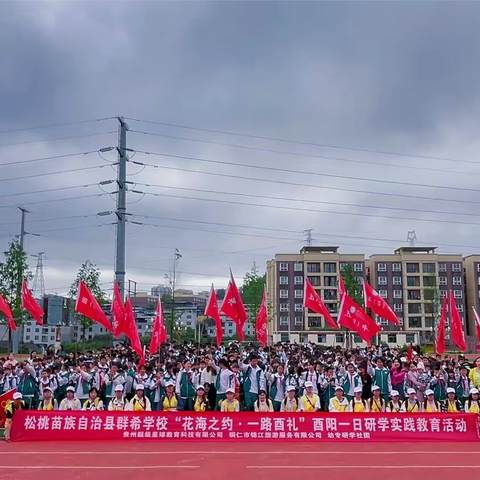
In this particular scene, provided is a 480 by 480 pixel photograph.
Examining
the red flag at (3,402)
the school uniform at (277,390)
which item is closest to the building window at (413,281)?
the school uniform at (277,390)

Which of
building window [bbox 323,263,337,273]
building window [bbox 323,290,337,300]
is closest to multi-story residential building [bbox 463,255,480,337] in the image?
building window [bbox 323,290,337,300]

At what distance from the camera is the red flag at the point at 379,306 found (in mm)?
21748

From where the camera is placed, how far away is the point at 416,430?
13.0 metres

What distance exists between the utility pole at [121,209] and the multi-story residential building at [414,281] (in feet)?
188

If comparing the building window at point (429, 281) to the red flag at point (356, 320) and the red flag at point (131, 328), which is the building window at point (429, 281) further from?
the red flag at point (131, 328)

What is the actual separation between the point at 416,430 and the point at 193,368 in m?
6.65

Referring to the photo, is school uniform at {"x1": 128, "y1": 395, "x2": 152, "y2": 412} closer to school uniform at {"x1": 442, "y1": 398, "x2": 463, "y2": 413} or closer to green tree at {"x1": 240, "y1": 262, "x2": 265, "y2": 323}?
school uniform at {"x1": 442, "y1": 398, "x2": 463, "y2": 413}

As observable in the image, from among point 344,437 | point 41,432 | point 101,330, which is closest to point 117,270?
point 41,432

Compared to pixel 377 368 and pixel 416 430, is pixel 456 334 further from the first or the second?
pixel 416 430

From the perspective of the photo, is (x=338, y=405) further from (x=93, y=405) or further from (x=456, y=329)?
(x=456, y=329)

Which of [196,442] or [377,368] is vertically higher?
[377,368]

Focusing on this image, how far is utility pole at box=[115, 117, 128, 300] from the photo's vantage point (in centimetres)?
2911
